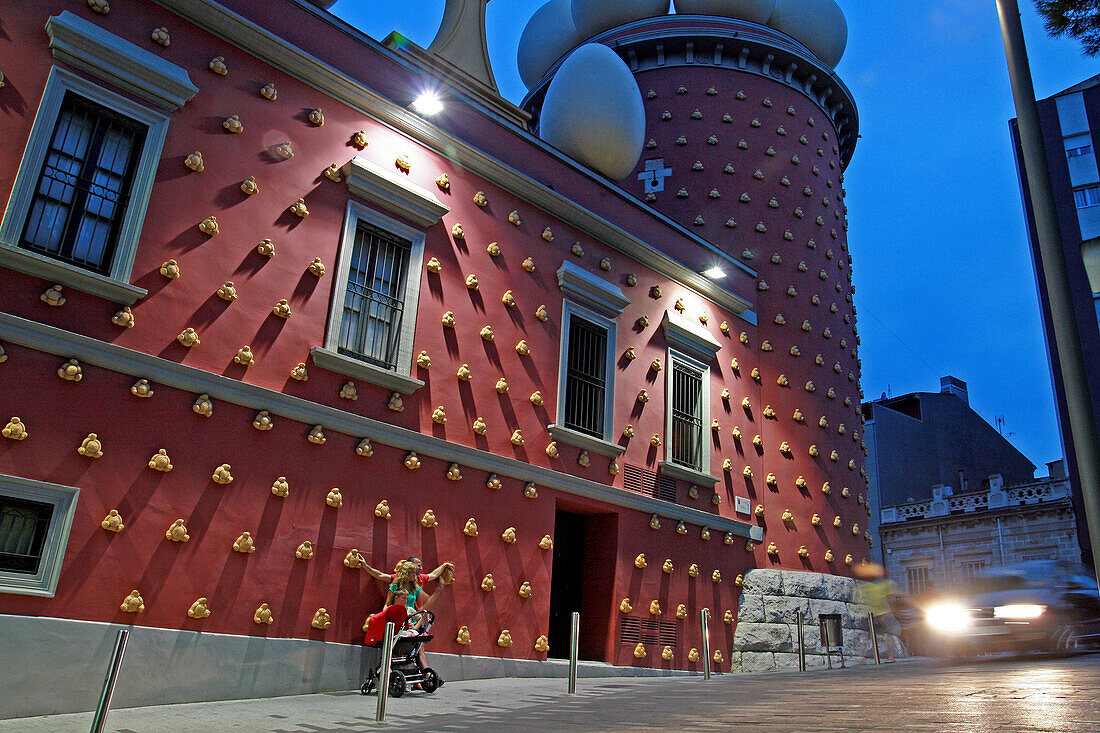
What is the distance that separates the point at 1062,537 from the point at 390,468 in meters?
27.7

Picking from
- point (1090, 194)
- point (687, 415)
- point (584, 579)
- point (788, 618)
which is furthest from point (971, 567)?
point (584, 579)

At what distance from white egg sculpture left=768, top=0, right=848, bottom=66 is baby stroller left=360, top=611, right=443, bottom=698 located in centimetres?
1974

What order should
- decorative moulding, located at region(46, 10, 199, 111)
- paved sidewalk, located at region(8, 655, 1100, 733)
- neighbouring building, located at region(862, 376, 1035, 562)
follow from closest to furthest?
paved sidewalk, located at region(8, 655, 1100, 733)
decorative moulding, located at region(46, 10, 199, 111)
neighbouring building, located at region(862, 376, 1035, 562)

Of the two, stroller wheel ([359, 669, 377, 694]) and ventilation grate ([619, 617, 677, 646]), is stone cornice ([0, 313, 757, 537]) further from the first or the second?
stroller wheel ([359, 669, 377, 694])

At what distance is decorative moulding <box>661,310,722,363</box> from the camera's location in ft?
54.8

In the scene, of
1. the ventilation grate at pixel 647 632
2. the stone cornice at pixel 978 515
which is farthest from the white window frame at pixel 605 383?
the stone cornice at pixel 978 515

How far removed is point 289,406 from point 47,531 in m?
3.01

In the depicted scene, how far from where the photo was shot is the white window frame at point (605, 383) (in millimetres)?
14141

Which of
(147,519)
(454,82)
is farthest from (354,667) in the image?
(454,82)

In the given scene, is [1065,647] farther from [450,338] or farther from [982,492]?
[982,492]

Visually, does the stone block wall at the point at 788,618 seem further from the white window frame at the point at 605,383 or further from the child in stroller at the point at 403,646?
the child in stroller at the point at 403,646

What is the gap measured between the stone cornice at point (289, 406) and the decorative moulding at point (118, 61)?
11.0 feet

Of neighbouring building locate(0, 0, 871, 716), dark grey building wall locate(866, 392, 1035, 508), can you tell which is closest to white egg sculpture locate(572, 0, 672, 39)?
neighbouring building locate(0, 0, 871, 716)

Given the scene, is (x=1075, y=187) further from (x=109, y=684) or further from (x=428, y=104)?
(x=109, y=684)
